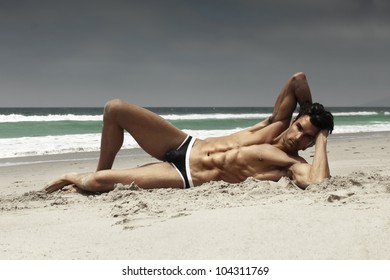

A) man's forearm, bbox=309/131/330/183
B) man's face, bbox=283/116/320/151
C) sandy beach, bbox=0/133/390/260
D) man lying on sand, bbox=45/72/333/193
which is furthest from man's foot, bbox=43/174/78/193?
man's forearm, bbox=309/131/330/183

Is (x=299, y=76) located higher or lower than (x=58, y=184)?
higher

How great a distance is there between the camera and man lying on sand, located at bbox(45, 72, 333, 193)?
4121mm

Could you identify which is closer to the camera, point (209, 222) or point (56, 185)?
point (209, 222)

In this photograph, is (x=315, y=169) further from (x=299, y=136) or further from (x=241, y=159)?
(x=241, y=159)

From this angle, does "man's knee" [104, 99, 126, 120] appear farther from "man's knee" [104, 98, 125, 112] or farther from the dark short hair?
the dark short hair

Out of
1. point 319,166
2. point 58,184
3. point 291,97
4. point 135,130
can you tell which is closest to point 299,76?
point 291,97

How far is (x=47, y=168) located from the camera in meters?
7.07

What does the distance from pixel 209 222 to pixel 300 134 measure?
62.9 inches

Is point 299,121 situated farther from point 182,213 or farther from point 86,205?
point 86,205

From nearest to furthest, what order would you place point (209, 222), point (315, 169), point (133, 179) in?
point (209, 222) < point (315, 169) < point (133, 179)

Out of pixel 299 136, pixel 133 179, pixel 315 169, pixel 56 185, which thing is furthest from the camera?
pixel 56 185

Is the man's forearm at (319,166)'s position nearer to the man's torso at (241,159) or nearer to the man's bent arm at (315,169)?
the man's bent arm at (315,169)

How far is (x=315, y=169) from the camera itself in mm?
3967
